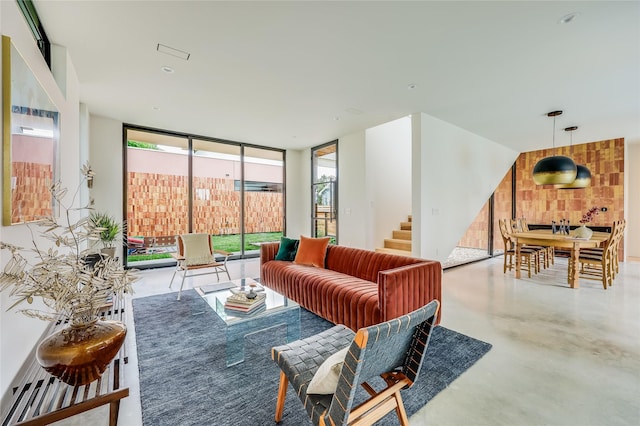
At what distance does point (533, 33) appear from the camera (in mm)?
2480

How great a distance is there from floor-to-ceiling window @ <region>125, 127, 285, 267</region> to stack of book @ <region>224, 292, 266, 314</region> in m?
3.92

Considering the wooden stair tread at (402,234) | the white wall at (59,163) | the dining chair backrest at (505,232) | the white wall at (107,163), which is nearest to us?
the white wall at (59,163)

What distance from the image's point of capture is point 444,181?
494 centimetres

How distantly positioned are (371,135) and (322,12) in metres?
3.64

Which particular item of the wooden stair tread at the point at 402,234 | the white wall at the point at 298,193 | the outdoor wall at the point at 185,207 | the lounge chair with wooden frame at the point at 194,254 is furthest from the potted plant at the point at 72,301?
the white wall at the point at 298,193

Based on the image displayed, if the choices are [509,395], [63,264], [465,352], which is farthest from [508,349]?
[63,264]

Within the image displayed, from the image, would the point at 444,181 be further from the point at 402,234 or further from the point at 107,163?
the point at 107,163

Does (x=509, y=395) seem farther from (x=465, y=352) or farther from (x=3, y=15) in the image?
(x=3, y=15)

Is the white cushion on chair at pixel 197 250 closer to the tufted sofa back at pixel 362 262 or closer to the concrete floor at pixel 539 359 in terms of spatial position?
the concrete floor at pixel 539 359

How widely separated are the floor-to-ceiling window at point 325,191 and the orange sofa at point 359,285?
2700 mm

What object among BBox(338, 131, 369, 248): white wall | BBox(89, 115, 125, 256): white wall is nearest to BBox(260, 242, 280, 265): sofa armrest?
BBox(338, 131, 369, 248): white wall

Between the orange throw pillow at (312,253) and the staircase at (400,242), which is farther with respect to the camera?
the staircase at (400,242)

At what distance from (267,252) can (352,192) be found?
251cm

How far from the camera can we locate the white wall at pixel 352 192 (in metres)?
5.66
